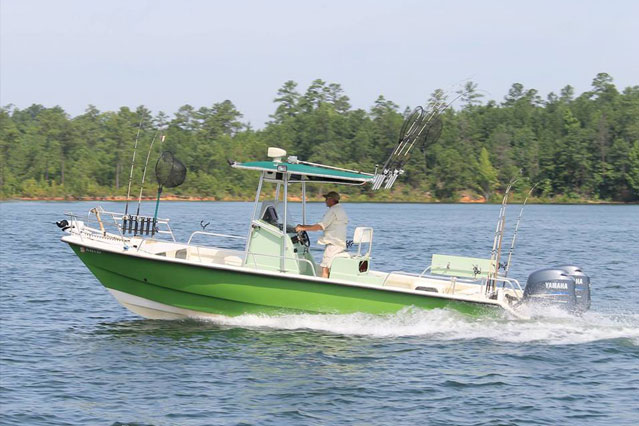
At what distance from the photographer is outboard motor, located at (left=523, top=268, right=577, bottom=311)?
485 inches

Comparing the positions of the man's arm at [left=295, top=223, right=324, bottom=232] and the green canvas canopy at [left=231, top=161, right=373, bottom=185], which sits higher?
the green canvas canopy at [left=231, top=161, right=373, bottom=185]

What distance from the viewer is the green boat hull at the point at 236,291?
12.4 m

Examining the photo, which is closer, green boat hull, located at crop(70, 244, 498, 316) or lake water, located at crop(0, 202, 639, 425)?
lake water, located at crop(0, 202, 639, 425)

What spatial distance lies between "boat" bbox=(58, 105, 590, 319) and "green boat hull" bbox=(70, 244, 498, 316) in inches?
0.6

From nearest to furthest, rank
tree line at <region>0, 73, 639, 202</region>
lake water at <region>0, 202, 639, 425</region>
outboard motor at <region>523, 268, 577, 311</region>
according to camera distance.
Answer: lake water at <region>0, 202, 639, 425</region> → outboard motor at <region>523, 268, 577, 311</region> → tree line at <region>0, 73, 639, 202</region>

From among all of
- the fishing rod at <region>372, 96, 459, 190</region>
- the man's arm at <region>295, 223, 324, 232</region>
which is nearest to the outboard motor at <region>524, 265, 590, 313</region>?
the fishing rod at <region>372, 96, 459, 190</region>

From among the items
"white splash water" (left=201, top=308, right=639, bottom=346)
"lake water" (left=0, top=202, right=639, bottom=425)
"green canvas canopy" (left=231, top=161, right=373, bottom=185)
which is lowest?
"lake water" (left=0, top=202, right=639, bottom=425)

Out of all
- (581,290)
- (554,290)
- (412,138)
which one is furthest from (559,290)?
(412,138)

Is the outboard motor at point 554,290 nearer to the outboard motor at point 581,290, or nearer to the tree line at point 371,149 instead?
the outboard motor at point 581,290

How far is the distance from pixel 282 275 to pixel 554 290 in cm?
382

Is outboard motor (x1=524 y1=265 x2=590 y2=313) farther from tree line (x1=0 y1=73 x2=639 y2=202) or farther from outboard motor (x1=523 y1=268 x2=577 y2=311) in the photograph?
tree line (x1=0 y1=73 x2=639 y2=202)

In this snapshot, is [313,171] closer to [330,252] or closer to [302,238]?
[302,238]

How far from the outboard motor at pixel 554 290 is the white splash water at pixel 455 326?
198 mm

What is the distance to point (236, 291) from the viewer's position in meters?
12.9
